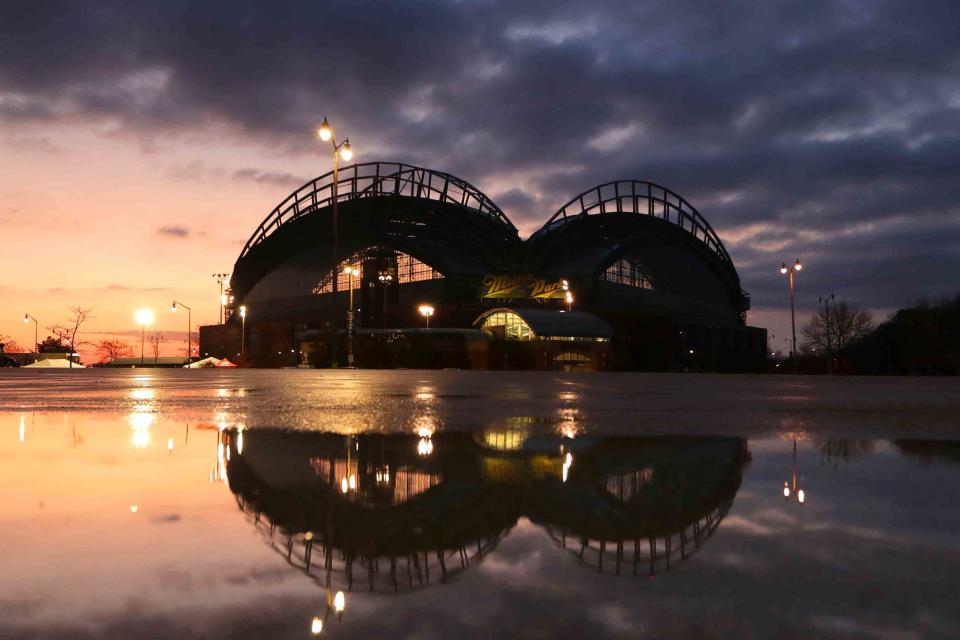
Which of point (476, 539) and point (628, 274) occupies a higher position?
point (628, 274)

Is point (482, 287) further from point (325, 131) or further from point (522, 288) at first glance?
A: point (325, 131)

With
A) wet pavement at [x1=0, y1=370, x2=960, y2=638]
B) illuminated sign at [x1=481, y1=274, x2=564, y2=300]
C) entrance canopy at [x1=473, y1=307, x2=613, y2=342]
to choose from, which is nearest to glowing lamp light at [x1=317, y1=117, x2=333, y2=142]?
wet pavement at [x1=0, y1=370, x2=960, y2=638]

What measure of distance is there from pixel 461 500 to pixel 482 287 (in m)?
91.6

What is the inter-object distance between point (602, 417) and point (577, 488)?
585 cm

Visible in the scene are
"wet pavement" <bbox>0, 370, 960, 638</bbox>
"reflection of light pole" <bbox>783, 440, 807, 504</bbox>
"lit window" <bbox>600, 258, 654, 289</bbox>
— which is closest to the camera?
"wet pavement" <bbox>0, 370, 960, 638</bbox>

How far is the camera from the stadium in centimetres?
7912

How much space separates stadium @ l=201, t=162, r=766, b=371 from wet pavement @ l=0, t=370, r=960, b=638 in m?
64.6

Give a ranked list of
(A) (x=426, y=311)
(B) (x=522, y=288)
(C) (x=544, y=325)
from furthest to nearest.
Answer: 1. (B) (x=522, y=288)
2. (A) (x=426, y=311)
3. (C) (x=544, y=325)

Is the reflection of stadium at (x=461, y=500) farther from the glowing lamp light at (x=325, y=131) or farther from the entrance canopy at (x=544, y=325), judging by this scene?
the entrance canopy at (x=544, y=325)

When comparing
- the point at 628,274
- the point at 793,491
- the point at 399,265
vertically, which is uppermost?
the point at 399,265

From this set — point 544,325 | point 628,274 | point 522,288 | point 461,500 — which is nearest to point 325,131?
point 461,500

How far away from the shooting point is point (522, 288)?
93812mm

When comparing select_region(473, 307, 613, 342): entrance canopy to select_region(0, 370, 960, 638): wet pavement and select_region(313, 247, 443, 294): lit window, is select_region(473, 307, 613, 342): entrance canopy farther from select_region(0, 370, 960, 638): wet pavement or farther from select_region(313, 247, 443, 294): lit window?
select_region(0, 370, 960, 638): wet pavement

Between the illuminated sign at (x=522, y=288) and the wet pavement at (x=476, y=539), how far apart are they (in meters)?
87.2
